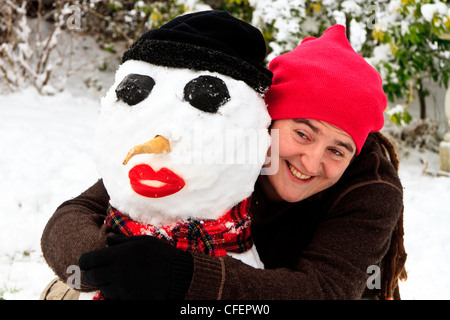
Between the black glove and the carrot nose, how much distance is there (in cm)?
20

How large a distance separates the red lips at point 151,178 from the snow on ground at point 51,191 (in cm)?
141

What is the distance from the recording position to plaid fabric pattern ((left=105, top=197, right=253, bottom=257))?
1137 millimetres

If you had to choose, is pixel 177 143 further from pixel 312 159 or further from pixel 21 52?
pixel 21 52

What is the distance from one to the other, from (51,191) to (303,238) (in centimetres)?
215

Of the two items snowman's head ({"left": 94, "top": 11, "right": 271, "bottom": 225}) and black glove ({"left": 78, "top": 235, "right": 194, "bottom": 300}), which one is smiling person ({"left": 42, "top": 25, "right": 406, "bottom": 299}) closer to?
black glove ({"left": 78, "top": 235, "right": 194, "bottom": 300})

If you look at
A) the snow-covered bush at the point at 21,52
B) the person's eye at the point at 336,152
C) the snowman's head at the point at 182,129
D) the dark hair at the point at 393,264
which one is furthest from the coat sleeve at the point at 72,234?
the snow-covered bush at the point at 21,52

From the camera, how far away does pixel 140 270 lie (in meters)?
0.98

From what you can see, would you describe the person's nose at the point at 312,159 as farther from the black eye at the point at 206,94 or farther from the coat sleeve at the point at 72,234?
the coat sleeve at the point at 72,234

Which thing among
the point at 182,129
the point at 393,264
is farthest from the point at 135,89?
the point at 393,264

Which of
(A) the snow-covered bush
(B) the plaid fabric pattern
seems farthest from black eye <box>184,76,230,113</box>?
(A) the snow-covered bush

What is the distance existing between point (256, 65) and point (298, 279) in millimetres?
597

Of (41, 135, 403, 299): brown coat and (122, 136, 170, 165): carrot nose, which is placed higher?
(122, 136, 170, 165): carrot nose

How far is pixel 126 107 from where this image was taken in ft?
3.61
